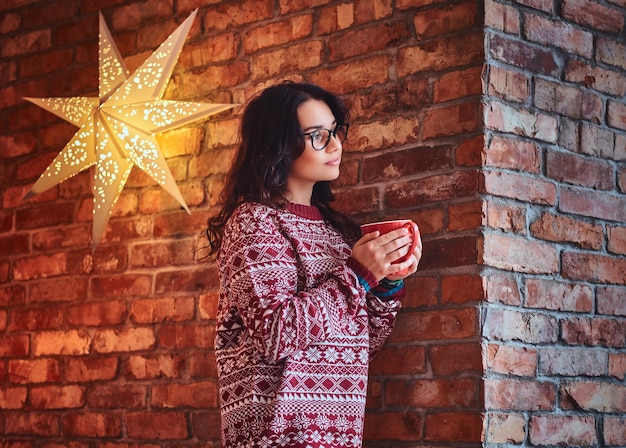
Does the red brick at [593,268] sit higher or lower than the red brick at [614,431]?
higher

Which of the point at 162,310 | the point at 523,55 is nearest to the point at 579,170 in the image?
the point at 523,55

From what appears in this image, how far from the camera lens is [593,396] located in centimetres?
242

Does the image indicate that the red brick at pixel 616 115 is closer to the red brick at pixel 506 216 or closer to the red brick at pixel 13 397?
the red brick at pixel 506 216

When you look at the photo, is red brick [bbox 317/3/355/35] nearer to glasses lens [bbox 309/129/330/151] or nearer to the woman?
the woman

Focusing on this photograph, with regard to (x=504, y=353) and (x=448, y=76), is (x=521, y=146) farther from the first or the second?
(x=504, y=353)

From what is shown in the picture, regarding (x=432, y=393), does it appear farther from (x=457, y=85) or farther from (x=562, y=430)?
(x=457, y=85)

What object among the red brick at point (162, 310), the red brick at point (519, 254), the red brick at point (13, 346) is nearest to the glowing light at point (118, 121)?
the red brick at point (162, 310)

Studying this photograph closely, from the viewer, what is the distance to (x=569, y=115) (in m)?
2.47

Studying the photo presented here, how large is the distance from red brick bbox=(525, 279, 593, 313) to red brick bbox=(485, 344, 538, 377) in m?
0.11

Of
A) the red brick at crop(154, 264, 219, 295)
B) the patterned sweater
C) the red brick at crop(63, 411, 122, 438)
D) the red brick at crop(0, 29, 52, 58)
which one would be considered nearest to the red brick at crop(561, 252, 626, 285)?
the patterned sweater

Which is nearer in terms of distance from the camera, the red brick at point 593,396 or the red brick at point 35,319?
the red brick at point 593,396

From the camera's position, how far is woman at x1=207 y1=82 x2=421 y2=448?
205 cm

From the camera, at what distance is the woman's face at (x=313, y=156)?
7.42 ft

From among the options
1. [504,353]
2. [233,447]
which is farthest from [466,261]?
[233,447]
